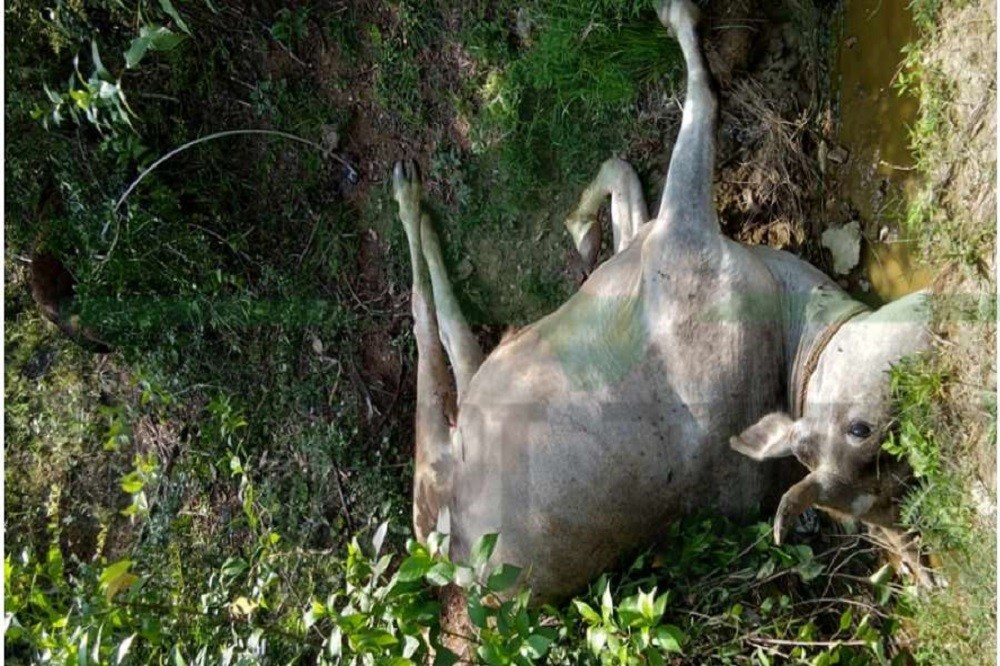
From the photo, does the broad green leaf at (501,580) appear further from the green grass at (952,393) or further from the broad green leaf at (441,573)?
the green grass at (952,393)

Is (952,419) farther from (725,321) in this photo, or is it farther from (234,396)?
(234,396)

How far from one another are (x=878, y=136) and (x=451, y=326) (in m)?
2.14

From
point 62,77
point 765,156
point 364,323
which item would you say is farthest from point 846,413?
point 62,77

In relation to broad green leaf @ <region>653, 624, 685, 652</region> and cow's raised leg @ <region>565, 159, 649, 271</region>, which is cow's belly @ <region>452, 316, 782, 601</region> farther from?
cow's raised leg @ <region>565, 159, 649, 271</region>

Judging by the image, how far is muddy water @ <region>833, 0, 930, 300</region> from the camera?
341 centimetres

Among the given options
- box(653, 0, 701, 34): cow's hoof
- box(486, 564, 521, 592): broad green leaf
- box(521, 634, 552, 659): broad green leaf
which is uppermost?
box(653, 0, 701, 34): cow's hoof

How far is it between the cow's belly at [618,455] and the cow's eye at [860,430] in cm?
46

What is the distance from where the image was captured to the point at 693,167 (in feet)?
11.6

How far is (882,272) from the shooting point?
358 centimetres

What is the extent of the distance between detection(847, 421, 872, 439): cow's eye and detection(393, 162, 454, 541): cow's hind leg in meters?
1.81

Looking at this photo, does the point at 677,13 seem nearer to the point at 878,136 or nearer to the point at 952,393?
the point at 878,136

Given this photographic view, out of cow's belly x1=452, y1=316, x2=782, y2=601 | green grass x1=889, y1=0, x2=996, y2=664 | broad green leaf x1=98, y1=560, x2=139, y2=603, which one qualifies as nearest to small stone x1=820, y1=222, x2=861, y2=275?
green grass x1=889, y1=0, x2=996, y2=664

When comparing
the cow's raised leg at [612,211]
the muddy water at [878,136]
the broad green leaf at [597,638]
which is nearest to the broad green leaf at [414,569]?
the broad green leaf at [597,638]

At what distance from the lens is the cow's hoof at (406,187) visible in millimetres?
4809
